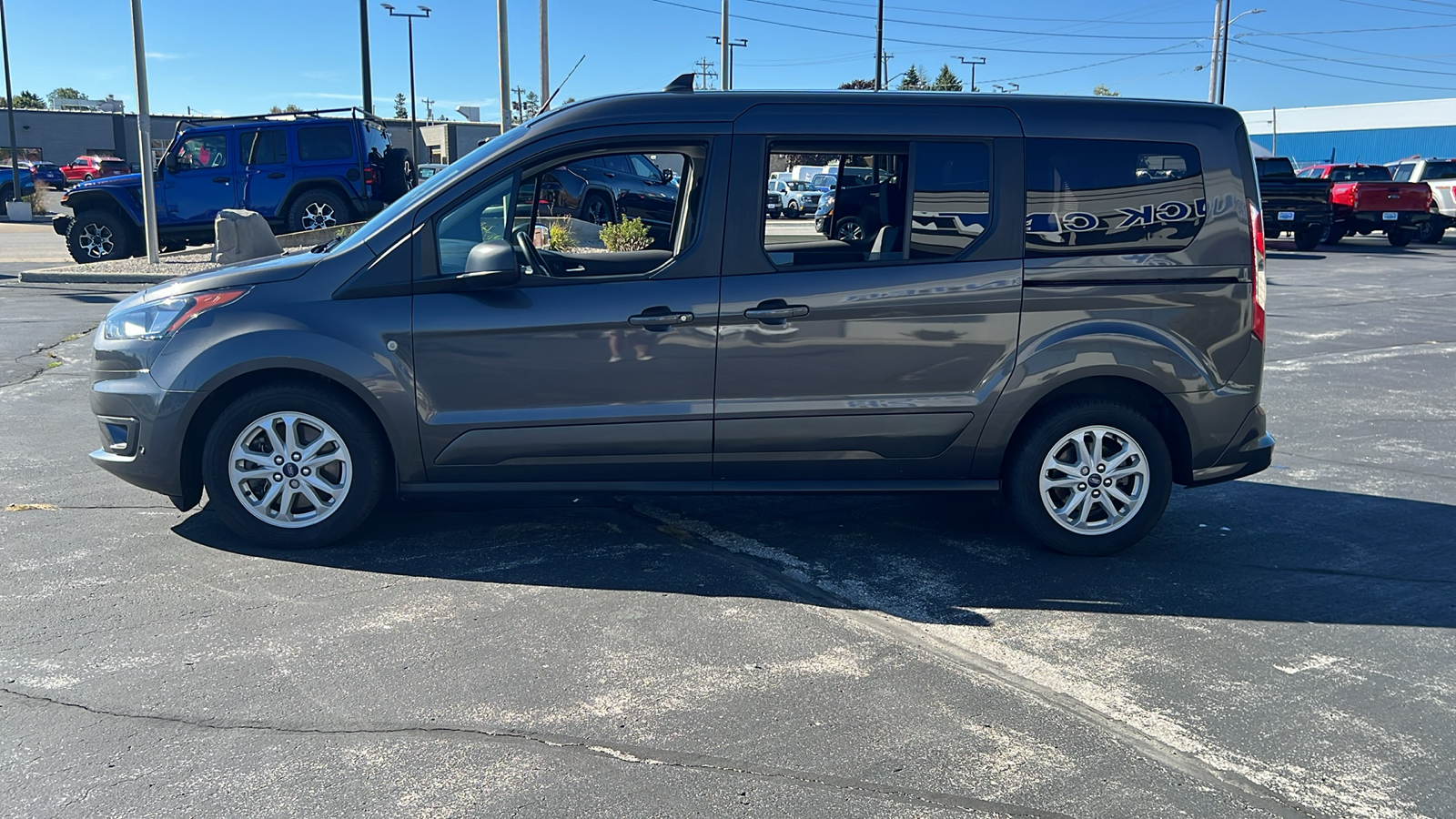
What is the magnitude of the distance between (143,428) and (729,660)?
2817mm

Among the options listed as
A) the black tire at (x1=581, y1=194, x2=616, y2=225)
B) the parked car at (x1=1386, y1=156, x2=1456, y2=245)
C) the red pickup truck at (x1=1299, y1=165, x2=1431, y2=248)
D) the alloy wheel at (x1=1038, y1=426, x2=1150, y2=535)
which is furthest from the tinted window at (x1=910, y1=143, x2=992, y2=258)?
the parked car at (x1=1386, y1=156, x2=1456, y2=245)

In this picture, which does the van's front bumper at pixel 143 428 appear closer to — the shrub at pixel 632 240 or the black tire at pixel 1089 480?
the shrub at pixel 632 240

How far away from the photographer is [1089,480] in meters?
5.23

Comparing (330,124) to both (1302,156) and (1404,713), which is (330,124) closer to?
(1404,713)

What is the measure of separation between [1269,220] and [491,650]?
86.3ft

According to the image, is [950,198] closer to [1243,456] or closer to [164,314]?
[1243,456]

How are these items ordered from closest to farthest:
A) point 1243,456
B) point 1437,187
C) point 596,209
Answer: point 1243,456, point 596,209, point 1437,187

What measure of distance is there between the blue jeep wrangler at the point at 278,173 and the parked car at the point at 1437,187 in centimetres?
2359

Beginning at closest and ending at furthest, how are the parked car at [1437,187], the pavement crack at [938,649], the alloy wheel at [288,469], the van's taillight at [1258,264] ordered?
the pavement crack at [938,649], the alloy wheel at [288,469], the van's taillight at [1258,264], the parked car at [1437,187]

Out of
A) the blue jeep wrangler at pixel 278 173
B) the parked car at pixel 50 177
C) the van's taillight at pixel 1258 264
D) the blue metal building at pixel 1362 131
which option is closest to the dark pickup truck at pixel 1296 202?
the blue jeep wrangler at pixel 278 173

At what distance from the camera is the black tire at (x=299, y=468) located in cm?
500

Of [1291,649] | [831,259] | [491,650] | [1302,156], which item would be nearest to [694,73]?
[831,259]

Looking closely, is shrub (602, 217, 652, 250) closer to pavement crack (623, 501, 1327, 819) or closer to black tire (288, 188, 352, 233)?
pavement crack (623, 501, 1327, 819)

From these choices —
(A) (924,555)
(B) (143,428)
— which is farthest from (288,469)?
(A) (924,555)
